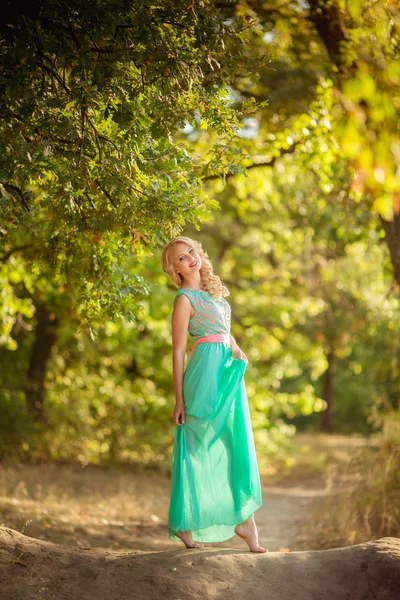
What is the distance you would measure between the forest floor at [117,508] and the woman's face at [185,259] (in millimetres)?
2089

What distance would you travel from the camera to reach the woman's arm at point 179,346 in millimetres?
4535

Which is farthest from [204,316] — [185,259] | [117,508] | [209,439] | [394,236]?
[117,508]

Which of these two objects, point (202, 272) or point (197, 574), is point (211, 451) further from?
point (202, 272)

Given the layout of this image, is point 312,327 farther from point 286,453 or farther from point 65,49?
point 65,49

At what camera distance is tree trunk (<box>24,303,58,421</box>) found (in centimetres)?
1177

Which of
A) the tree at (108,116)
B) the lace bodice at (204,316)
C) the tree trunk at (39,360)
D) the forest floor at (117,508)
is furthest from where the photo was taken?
the tree trunk at (39,360)

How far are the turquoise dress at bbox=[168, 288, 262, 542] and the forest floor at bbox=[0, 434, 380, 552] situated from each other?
1.17 metres

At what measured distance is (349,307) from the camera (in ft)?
42.4

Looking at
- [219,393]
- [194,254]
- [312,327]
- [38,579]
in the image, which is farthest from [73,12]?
[312,327]

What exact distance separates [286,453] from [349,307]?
429 centimetres

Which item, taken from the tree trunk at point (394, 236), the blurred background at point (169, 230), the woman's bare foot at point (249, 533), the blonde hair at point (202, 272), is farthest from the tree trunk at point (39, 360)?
the woman's bare foot at point (249, 533)

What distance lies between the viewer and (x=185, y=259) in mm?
4754

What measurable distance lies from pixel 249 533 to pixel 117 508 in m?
4.84

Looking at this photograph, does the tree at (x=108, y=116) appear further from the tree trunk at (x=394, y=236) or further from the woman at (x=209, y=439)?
the tree trunk at (x=394, y=236)
